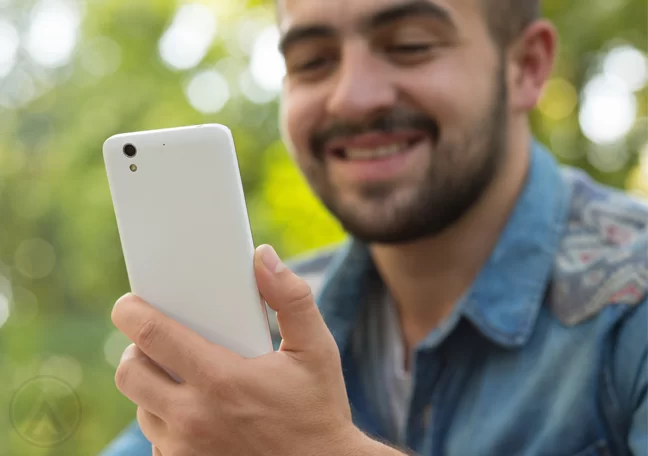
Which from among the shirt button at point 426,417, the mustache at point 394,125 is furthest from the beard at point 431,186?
the shirt button at point 426,417

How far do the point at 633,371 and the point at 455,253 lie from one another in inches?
12.1

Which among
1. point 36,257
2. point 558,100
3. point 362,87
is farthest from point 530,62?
point 36,257

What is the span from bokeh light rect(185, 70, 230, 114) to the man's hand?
247 centimetres

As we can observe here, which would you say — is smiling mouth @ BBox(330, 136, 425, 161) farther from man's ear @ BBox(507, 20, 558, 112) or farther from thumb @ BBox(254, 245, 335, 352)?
thumb @ BBox(254, 245, 335, 352)

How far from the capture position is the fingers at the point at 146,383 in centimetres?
54

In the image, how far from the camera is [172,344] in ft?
1.75

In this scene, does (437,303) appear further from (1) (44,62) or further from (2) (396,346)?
(1) (44,62)

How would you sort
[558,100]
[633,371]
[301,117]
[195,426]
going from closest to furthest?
[195,426] < [633,371] < [301,117] < [558,100]

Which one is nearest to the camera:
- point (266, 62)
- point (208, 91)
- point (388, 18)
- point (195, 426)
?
point (195, 426)

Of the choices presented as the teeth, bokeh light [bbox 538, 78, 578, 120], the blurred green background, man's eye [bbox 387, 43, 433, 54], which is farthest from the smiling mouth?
bokeh light [bbox 538, 78, 578, 120]

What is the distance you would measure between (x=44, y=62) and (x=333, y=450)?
8.53 ft

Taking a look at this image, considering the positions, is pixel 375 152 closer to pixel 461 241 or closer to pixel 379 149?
pixel 379 149

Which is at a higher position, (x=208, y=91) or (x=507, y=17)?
(x=507, y=17)

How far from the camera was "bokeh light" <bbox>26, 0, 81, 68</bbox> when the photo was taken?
7.81 ft
